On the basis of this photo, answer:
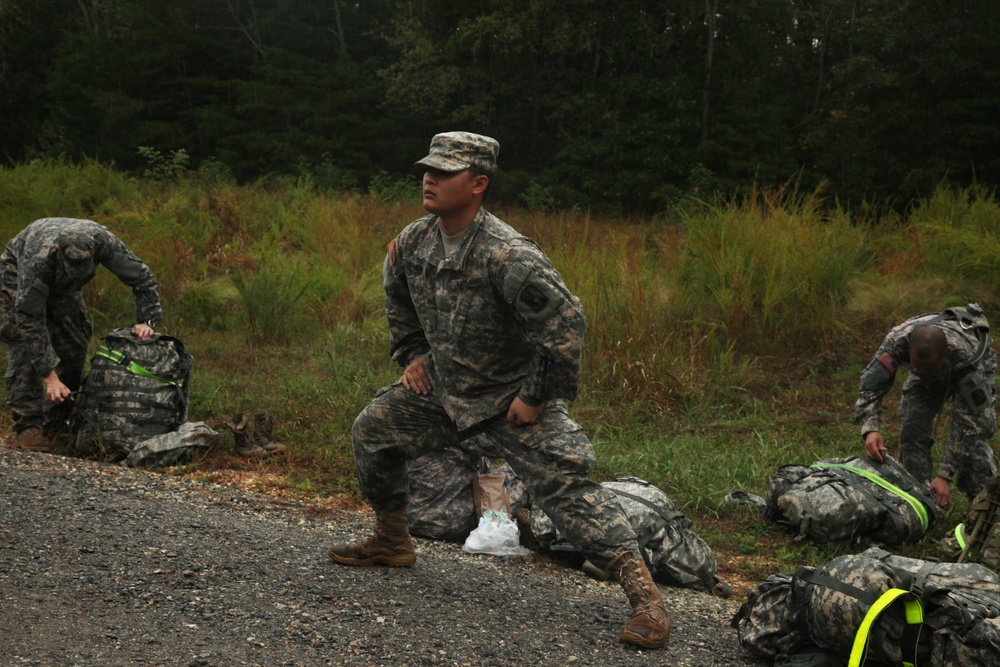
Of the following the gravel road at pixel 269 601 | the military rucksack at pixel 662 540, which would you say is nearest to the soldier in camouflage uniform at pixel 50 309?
the gravel road at pixel 269 601

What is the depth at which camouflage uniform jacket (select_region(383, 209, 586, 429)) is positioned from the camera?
12.0 ft

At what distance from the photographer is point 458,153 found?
3830 mm

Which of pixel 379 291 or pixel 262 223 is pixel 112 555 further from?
pixel 262 223

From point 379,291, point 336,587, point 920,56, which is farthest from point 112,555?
point 920,56

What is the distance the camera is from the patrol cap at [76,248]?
6246 mm

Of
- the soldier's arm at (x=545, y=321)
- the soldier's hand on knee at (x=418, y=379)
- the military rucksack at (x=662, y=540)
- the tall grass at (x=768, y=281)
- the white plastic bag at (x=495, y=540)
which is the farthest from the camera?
the tall grass at (x=768, y=281)

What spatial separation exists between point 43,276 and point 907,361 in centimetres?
513

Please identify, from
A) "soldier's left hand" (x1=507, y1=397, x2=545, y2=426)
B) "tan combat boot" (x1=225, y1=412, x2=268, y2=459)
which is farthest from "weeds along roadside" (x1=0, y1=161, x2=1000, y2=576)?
"soldier's left hand" (x1=507, y1=397, x2=545, y2=426)

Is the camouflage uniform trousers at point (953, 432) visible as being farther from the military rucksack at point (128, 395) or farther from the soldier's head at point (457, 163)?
the military rucksack at point (128, 395)

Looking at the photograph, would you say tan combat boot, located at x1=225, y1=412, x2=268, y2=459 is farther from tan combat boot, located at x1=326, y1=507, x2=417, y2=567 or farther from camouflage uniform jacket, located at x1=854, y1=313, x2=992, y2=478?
camouflage uniform jacket, located at x1=854, y1=313, x2=992, y2=478

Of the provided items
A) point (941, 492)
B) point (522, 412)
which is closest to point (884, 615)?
point (522, 412)

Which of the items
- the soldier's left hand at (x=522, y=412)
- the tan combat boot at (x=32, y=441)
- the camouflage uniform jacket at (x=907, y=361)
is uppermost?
the soldier's left hand at (x=522, y=412)

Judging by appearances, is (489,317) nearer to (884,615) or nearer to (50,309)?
(884,615)

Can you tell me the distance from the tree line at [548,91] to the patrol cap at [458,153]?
50.7 feet
